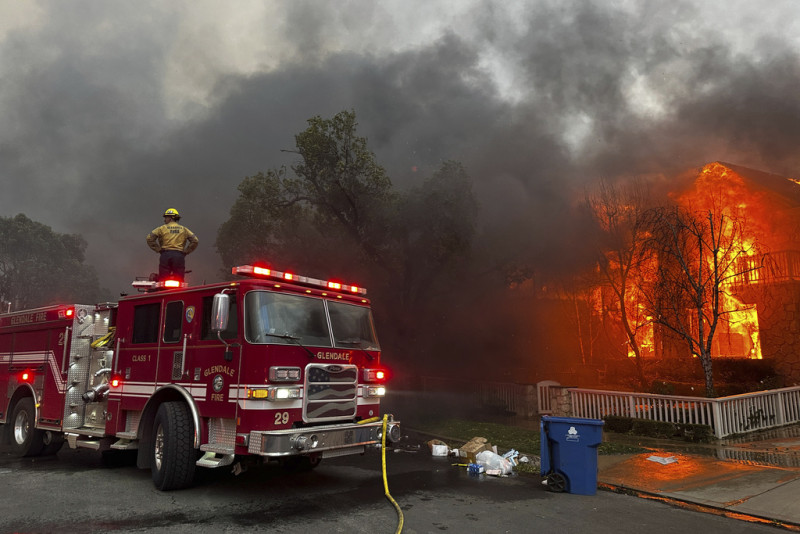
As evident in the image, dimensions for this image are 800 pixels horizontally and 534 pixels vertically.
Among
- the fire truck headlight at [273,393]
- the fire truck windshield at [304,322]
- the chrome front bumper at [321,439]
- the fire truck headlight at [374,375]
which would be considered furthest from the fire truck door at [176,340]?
the fire truck headlight at [374,375]

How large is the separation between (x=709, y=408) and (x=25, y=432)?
1123 centimetres

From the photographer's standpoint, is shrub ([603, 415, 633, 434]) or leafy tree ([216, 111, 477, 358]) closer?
shrub ([603, 415, 633, 434])

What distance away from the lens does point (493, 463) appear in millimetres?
6836

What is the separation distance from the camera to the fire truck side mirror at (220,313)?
496cm

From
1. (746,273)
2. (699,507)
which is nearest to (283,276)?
(699,507)

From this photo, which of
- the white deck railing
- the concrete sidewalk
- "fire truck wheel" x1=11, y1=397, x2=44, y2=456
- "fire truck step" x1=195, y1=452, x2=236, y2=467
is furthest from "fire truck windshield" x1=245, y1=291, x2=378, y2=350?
the white deck railing

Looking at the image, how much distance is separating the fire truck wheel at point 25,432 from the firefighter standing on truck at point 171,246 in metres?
2.90

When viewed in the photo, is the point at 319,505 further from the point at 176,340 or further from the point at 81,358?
the point at 81,358

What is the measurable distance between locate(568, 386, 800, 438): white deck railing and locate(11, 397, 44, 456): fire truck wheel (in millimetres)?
10118

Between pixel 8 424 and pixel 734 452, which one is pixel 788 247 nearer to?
pixel 734 452

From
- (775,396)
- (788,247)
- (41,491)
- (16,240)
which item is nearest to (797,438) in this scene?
(775,396)

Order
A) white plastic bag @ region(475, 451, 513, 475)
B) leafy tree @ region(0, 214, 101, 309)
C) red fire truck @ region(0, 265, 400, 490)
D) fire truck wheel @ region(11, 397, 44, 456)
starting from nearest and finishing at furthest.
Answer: red fire truck @ region(0, 265, 400, 490), white plastic bag @ region(475, 451, 513, 475), fire truck wheel @ region(11, 397, 44, 456), leafy tree @ region(0, 214, 101, 309)

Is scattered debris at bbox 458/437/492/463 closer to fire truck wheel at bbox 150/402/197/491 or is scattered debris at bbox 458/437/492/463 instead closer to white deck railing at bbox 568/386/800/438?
fire truck wheel at bbox 150/402/197/491

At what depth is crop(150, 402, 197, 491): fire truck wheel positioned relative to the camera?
5.29 metres
